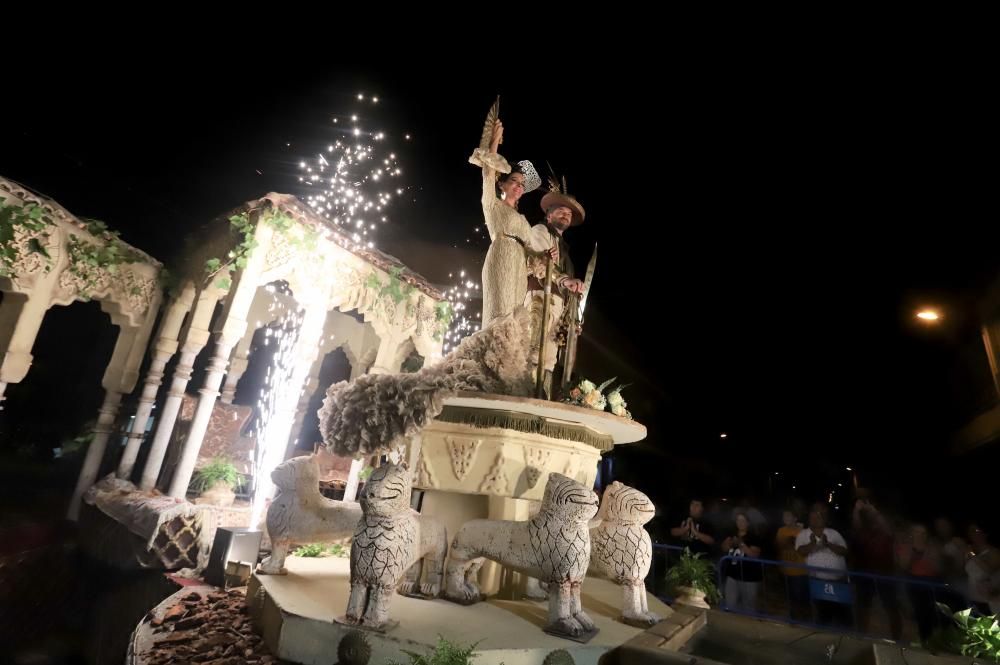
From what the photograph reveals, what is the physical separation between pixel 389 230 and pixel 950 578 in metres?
11.6

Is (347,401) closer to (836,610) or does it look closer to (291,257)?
(291,257)

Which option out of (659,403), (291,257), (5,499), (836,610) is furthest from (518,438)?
(659,403)

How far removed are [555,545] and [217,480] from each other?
26.3 ft

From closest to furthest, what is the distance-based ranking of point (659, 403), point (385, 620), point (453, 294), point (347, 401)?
point (385, 620), point (347, 401), point (453, 294), point (659, 403)

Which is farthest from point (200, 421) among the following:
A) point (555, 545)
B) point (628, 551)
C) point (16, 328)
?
point (628, 551)

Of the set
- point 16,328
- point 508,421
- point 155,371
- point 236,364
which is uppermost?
point 236,364

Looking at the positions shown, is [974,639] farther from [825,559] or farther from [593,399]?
[593,399]

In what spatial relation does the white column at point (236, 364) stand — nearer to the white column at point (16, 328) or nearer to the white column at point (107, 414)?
the white column at point (107, 414)

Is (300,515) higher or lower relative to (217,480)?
higher

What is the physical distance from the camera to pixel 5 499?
9.82 meters

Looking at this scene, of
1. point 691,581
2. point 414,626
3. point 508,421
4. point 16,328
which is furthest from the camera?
point 16,328

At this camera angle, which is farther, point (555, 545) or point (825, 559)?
point (825, 559)

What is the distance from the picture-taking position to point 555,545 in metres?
3.26

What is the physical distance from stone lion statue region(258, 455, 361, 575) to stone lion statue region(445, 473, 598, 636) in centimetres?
115
